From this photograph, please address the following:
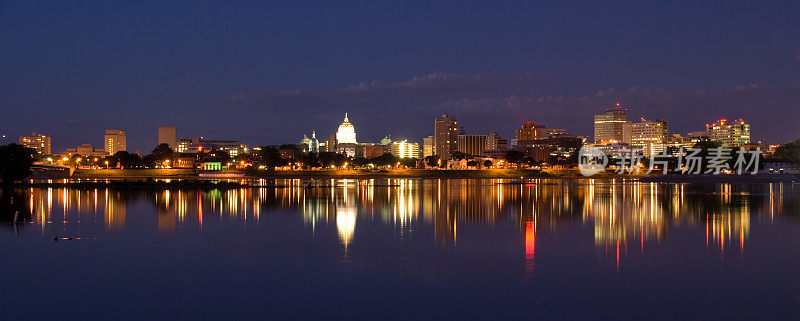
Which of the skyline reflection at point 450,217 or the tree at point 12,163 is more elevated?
the tree at point 12,163

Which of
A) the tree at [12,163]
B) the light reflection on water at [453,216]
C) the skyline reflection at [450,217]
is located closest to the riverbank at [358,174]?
the tree at [12,163]

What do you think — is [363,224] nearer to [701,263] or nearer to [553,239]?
[553,239]

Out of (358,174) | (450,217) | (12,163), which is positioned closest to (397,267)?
(450,217)

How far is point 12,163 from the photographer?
6981 centimetres

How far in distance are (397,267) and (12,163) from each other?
65518 millimetres

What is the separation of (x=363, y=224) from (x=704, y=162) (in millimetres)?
118600

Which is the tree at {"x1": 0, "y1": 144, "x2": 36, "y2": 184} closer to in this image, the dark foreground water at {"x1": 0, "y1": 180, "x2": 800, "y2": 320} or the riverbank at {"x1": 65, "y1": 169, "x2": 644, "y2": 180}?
the dark foreground water at {"x1": 0, "y1": 180, "x2": 800, "y2": 320}

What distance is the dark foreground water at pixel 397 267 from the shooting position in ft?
48.0

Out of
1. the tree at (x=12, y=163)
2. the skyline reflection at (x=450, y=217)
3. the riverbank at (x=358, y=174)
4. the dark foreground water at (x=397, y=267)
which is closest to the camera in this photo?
the dark foreground water at (x=397, y=267)

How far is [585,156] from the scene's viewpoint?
18500 centimetres

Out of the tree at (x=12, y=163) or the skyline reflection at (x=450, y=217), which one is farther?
the tree at (x=12, y=163)

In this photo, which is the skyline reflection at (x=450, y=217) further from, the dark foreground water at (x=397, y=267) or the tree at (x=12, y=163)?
the tree at (x=12, y=163)

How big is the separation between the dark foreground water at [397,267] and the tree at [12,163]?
41.0 metres

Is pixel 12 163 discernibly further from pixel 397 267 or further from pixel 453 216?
pixel 397 267
